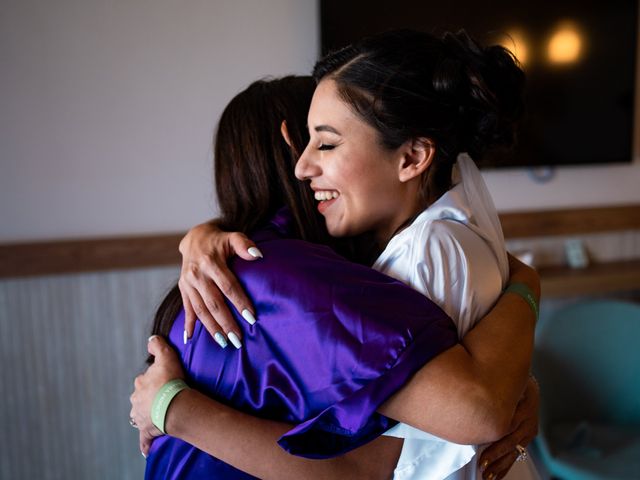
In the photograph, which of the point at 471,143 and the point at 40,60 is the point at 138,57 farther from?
the point at 471,143

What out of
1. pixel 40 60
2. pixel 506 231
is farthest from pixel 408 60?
pixel 506 231

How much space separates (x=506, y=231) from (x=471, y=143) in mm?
1591

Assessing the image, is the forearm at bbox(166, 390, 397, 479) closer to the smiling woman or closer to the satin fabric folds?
the satin fabric folds

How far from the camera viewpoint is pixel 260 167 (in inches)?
44.5

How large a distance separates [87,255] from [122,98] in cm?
57

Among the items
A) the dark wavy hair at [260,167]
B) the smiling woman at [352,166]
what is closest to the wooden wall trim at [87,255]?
the dark wavy hair at [260,167]

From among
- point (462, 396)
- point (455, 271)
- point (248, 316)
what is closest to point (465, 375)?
point (462, 396)

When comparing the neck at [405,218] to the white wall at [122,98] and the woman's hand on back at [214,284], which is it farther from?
the white wall at [122,98]

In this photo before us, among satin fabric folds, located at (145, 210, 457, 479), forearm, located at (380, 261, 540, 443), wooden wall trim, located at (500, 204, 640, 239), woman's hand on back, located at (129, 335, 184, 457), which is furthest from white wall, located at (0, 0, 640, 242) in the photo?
forearm, located at (380, 261, 540, 443)

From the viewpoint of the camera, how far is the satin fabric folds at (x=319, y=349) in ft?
2.69

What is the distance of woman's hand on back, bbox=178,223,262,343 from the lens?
899 millimetres

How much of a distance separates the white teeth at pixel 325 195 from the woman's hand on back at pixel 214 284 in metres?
0.20

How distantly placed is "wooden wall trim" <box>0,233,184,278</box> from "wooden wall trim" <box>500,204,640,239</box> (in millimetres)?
1414

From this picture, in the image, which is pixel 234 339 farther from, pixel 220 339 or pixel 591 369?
pixel 591 369
